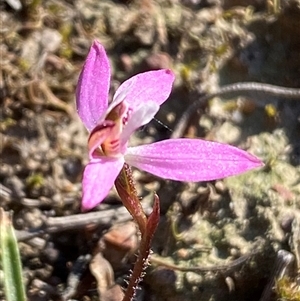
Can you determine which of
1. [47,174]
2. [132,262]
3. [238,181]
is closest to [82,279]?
[132,262]

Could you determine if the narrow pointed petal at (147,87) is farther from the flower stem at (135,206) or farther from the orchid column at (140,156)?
the flower stem at (135,206)

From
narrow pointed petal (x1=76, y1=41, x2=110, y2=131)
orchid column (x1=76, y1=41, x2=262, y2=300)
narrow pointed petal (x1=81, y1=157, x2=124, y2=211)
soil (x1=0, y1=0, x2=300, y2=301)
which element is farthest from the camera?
soil (x1=0, y1=0, x2=300, y2=301)

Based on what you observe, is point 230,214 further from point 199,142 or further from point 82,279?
point 199,142

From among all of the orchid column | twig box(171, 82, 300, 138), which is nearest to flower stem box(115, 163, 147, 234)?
the orchid column

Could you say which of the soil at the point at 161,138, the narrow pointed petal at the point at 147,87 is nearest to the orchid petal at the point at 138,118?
the narrow pointed petal at the point at 147,87

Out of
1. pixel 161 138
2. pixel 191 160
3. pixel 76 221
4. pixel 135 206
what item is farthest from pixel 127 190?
pixel 161 138

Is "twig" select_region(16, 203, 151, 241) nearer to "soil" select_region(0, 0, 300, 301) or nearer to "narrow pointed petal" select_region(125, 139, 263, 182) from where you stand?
"soil" select_region(0, 0, 300, 301)
